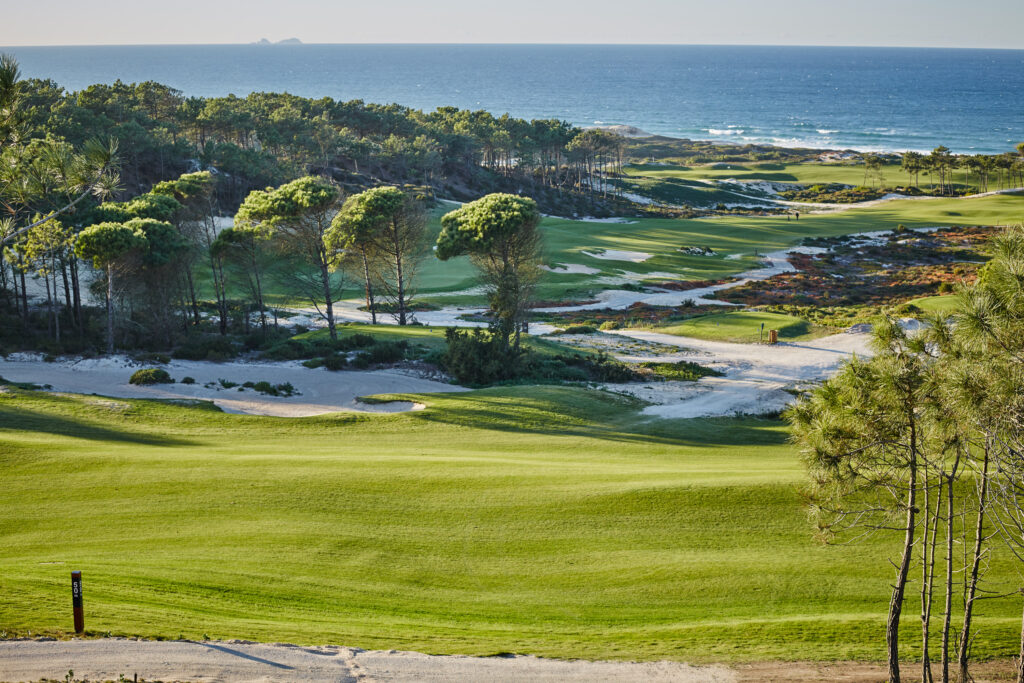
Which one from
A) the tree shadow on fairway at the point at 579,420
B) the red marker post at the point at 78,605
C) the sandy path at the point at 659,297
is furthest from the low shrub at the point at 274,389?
the sandy path at the point at 659,297

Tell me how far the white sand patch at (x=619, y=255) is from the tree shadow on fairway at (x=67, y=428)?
55.8 meters

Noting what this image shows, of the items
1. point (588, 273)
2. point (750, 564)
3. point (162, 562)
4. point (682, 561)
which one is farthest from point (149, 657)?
point (588, 273)

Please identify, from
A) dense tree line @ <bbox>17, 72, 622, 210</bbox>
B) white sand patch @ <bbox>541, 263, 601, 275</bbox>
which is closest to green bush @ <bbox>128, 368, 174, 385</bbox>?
dense tree line @ <bbox>17, 72, 622, 210</bbox>

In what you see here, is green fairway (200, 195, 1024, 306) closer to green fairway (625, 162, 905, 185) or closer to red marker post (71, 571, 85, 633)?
green fairway (625, 162, 905, 185)

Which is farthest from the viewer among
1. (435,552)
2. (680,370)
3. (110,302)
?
(680,370)

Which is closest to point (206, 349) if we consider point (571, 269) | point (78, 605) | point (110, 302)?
point (110, 302)

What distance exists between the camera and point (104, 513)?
19.7 metres

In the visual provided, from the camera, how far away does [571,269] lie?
2874 inches

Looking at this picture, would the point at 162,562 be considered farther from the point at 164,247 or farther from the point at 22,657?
the point at 164,247

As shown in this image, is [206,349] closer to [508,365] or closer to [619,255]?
[508,365]

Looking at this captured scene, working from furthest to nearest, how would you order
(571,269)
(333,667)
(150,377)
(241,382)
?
1. (571,269)
2. (241,382)
3. (150,377)
4. (333,667)

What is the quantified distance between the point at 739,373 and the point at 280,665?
3468 centimetres

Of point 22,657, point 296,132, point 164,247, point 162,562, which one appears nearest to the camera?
point 22,657

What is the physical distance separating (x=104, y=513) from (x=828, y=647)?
16.7 meters
